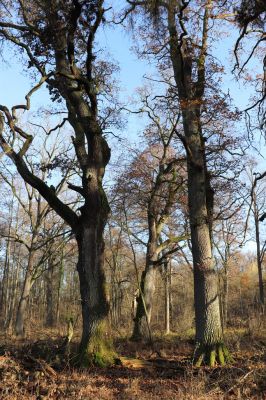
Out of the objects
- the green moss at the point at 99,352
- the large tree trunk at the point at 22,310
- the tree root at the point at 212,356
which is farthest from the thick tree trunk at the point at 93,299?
the large tree trunk at the point at 22,310

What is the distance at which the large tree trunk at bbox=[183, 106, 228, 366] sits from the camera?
9062 mm

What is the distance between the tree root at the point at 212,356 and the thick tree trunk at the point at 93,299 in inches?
74.4

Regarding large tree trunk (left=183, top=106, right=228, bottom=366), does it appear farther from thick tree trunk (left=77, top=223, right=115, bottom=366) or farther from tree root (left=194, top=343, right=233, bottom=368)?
thick tree trunk (left=77, top=223, right=115, bottom=366)

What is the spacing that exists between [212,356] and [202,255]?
7.31 feet

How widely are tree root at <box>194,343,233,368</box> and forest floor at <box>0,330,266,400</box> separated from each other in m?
0.25

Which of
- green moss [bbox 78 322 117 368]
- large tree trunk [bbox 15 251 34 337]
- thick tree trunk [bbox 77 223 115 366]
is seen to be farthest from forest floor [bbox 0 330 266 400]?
large tree trunk [bbox 15 251 34 337]

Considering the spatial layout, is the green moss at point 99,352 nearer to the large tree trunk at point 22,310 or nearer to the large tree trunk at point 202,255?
the large tree trunk at point 202,255

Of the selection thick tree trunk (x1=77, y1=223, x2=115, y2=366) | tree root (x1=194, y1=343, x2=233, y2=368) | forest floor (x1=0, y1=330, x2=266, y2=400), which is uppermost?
thick tree trunk (x1=77, y1=223, x2=115, y2=366)

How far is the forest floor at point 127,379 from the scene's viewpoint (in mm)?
6410

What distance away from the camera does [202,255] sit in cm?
974

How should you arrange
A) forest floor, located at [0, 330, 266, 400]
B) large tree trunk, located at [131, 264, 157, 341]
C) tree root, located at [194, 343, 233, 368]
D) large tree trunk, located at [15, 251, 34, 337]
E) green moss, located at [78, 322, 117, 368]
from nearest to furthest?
forest floor, located at [0, 330, 266, 400] → tree root, located at [194, 343, 233, 368] → green moss, located at [78, 322, 117, 368] → large tree trunk, located at [131, 264, 157, 341] → large tree trunk, located at [15, 251, 34, 337]

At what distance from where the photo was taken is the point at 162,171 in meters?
18.5

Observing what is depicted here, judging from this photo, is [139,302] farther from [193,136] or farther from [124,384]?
[124,384]

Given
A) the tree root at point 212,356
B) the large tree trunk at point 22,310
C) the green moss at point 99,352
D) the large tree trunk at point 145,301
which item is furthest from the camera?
the large tree trunk at point 22,310
